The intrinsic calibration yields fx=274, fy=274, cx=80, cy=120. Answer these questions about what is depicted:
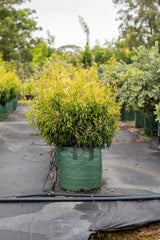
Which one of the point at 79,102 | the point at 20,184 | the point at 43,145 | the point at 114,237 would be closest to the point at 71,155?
the point at 79,102

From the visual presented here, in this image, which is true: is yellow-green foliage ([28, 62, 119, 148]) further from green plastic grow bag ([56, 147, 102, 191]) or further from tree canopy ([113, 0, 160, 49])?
tree canopy ([113, 0, 160, 49])

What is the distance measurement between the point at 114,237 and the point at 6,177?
6.99 ft

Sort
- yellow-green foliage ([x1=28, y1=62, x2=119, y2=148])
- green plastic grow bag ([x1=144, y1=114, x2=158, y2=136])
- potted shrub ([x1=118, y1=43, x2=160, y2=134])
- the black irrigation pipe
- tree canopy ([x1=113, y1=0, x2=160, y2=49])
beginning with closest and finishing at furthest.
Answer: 1. the black irrigation pipe
2. yellow-green foliage ([x1=28, y1=62, x2=119, y2=148])
3. potted shrub ([x1=118, y1=43, x2=160, y2=134])
4. green plastic grow bag ([x1=144, y1=114, x2=158, y2=136])
5. tree canopy ([x1=113, y1=0, x2=160, y2=49])

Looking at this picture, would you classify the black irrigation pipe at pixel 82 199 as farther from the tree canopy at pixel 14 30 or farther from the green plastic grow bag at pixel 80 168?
the tree canopy at pixel 14 30

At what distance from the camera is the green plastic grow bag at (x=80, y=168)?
3.60 m

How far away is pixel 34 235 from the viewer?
2.62m

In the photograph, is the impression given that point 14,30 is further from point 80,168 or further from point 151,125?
point 80,168

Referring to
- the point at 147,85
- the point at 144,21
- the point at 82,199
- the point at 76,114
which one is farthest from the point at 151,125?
the point at 144,21

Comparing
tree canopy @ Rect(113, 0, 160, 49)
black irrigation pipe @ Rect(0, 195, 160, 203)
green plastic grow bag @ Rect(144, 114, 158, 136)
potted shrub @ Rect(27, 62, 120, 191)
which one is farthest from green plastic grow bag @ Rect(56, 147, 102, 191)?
tree canopy @ Rect(113, 0, 160, 49)

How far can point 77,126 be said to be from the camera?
3604mm

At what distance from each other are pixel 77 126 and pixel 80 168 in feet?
1.81

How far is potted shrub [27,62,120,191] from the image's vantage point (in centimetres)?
358

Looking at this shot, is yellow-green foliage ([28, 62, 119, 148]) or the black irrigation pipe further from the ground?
yellow-green foliage ([28, 62, 119, 148])

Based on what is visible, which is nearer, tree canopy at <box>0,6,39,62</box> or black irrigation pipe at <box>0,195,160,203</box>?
A: black irrigation pipe at <box>0,195,160,203</box>
